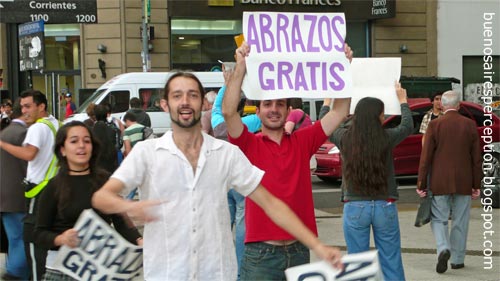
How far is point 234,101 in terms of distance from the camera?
4461 mm

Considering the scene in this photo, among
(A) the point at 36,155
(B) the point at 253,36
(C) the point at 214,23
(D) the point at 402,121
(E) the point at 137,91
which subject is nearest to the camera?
(B) the point at 253,36

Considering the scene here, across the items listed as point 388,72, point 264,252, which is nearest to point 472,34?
point 388,72

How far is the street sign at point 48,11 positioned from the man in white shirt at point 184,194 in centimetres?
1231

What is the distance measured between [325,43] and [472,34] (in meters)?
23.9

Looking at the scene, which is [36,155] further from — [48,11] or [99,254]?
[48,11]

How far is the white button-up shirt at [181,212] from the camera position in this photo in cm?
357

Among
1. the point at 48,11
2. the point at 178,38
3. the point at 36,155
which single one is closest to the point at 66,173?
the point at 36,155

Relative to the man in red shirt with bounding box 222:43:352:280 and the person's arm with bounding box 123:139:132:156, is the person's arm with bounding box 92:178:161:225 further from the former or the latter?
the person's arm with bounding box 123:139:132:156

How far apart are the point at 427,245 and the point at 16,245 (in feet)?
15.3

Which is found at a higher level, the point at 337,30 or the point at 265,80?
the point at 337,30

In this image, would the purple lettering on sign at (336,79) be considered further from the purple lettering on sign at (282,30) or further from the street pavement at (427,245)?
the street pavement at (427,245)

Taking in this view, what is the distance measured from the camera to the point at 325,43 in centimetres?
509

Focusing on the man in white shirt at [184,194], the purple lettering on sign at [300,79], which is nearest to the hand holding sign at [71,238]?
the man in white shirt at [184,194]

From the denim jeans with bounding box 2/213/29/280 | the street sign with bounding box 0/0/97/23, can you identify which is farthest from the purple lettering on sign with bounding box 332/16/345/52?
the street sign with bounding box 0/0/97/23
